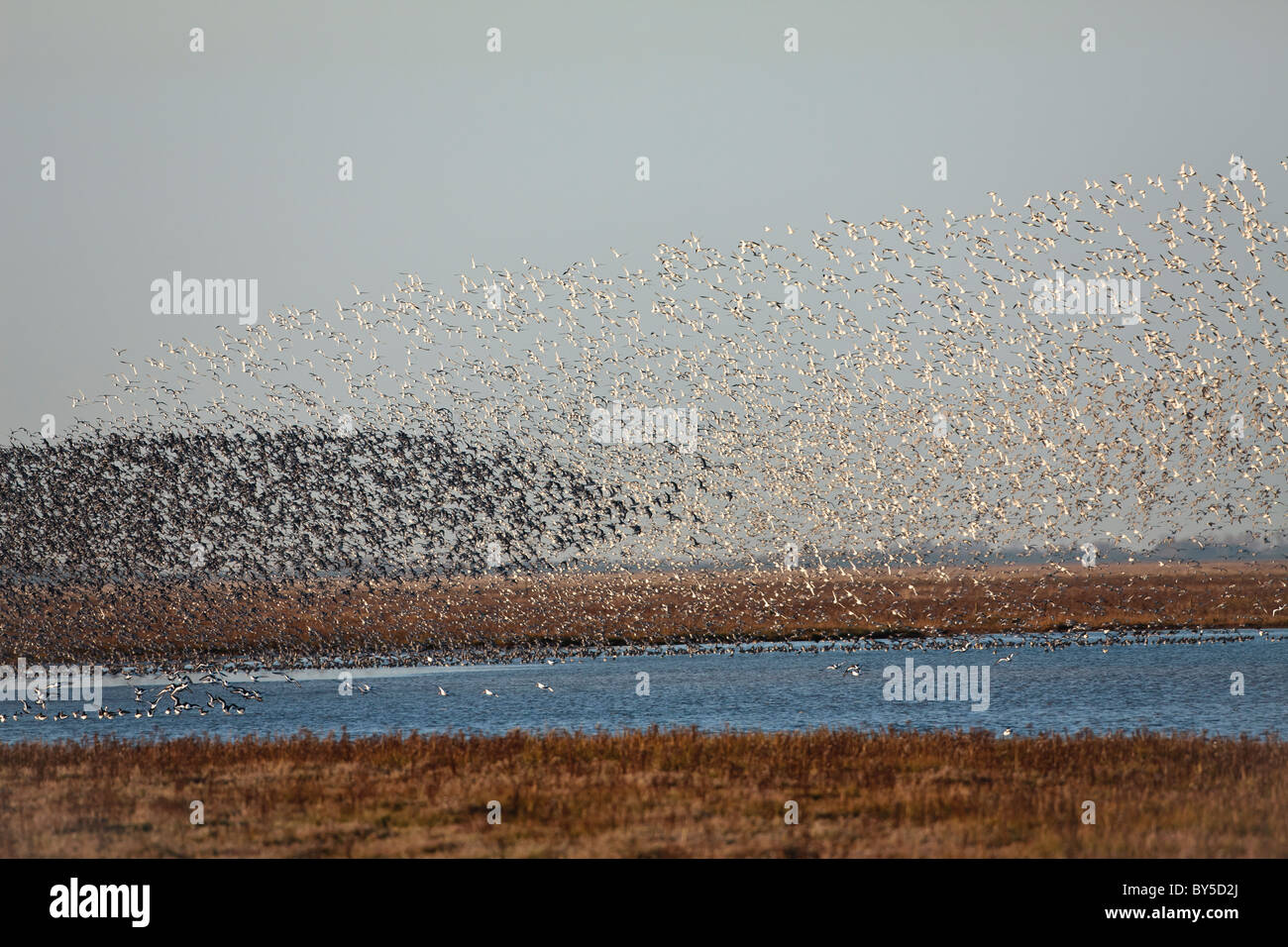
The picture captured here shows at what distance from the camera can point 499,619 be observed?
77.4 metres

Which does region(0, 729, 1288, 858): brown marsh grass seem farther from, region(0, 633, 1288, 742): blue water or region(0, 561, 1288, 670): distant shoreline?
region(0, 561, 1288, 670): distant shoreline

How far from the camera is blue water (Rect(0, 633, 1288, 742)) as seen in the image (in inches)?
1438

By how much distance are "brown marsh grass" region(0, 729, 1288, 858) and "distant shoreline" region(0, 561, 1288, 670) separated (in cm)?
3218

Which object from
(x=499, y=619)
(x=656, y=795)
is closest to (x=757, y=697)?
(x=656, y=795)

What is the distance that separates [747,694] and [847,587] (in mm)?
73259

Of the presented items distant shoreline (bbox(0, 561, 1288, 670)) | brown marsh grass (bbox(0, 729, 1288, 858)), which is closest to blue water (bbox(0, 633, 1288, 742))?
brown marsh grass (bbox(0, 729, 1288, 858))

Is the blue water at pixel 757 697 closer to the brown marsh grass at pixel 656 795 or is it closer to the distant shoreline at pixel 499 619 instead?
the brown marsh grass at pixel 656 795

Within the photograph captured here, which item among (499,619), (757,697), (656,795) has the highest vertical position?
(656,795)

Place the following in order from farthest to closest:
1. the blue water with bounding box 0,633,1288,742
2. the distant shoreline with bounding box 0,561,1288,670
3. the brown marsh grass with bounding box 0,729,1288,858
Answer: the distant shoreline with bounding box 0,561,1288,670 → the blue water with bounding box 0,633,1288,742 → the brown marsh grass with bounding box 0,729,1288,858

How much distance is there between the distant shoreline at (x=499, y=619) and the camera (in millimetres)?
64438

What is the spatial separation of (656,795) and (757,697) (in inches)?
831

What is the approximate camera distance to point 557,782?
24.7 metres

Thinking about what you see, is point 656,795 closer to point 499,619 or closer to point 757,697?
point 757,697
